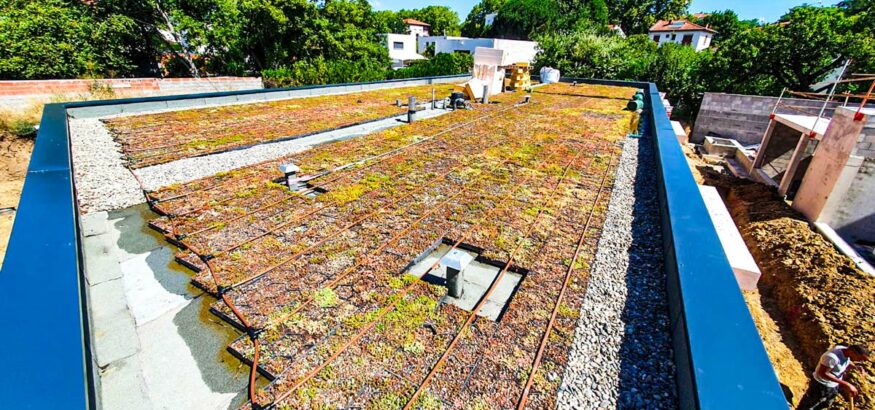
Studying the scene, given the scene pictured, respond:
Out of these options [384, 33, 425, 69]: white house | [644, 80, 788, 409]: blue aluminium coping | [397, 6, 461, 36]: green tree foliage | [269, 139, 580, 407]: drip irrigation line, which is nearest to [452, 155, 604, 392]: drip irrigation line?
[269, 139, 580, 407]: drip irrigation line

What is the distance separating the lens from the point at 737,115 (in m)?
21.4

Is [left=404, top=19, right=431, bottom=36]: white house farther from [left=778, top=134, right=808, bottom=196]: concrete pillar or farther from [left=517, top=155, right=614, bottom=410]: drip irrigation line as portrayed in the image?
[left=517, top=155, right=614, bottom=410]: drip irrigation line

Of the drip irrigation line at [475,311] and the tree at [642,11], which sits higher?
the tree at [642,11]

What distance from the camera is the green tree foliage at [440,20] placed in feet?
246

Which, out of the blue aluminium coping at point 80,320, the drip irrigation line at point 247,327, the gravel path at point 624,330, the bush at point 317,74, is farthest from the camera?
the bush at point 317,74

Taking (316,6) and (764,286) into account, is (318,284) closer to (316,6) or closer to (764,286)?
(764,286)

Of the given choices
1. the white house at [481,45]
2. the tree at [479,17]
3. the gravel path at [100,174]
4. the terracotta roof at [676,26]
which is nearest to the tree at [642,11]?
the terracotta roof at [676,26]

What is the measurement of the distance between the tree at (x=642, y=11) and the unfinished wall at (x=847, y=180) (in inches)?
2717

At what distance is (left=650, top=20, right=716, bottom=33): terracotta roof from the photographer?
56.8 m

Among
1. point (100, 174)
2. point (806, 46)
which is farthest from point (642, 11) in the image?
point (100, 174)

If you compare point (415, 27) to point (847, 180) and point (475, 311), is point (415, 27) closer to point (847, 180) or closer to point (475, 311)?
point (847, 180)

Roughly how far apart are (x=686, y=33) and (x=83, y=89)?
72.9 meters

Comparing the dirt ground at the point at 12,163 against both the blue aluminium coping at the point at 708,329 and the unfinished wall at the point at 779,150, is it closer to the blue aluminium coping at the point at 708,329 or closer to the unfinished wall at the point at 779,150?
the blue aluminium coping at the point at 708,329

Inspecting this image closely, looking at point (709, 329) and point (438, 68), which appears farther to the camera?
point (438, 68)
